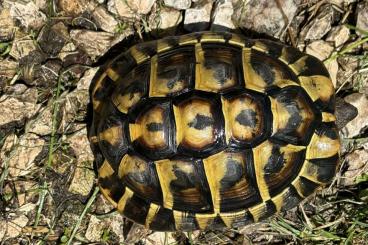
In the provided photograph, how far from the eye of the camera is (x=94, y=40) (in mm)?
4219

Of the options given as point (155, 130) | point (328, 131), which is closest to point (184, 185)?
point (155, 130)

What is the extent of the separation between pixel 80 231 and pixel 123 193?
558 mm

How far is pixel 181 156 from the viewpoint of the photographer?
349 cm

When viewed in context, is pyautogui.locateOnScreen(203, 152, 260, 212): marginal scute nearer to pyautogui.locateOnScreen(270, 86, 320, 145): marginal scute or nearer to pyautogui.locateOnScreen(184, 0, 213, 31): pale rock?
pyautogui.locateOnScreen(270, 86, 320, 145): marginal scute

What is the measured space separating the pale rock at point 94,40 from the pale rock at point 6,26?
1.18 ft


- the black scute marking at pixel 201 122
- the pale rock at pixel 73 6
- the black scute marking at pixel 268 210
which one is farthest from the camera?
the pale rock at pixel 73 6

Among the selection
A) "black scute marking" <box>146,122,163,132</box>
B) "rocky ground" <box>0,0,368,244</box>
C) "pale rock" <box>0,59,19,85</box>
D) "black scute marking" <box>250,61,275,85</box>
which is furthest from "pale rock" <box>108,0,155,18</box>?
"black scute marking" <box>146,122,163,132</box>

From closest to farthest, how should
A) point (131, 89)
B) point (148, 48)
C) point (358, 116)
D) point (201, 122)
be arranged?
point (201, 122) < point (131, 89) < point (148, 48) < point (358, 116)

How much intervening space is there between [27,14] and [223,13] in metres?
1.15

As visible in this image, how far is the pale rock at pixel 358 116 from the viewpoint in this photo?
13.5ft

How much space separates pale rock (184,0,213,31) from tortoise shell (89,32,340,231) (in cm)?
30

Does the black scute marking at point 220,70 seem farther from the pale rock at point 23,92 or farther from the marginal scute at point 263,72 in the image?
the pale rock at point 23,92

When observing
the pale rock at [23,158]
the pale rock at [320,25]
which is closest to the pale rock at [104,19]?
the pale rock at [23,158]

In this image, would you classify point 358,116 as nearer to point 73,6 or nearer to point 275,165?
point 275,165
